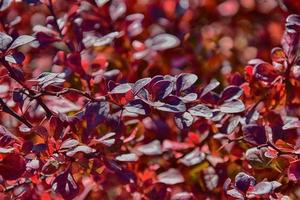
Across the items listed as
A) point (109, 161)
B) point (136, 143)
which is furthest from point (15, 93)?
point (136, 143)

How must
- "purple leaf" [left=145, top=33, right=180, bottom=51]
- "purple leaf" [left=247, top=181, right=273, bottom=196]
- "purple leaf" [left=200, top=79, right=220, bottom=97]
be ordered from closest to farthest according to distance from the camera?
"purple leaf" [left=247, top=181, right=273, bottom=196] → "purple leaf" [left=200, top=79, right=220, bottom=97] → "purple leaf" [left=145, top=33, right=180, bottom=51]

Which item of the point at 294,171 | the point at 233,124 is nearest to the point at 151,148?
the point at 233,124

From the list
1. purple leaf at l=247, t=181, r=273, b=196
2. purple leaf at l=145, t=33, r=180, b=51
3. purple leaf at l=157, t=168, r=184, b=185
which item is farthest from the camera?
purple leaf at l=145, t=33, r=180, b=51

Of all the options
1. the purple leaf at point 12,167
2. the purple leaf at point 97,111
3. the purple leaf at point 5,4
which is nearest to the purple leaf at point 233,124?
the purple leaf at point 97,111

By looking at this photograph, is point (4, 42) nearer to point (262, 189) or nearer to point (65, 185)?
point (65, 185)

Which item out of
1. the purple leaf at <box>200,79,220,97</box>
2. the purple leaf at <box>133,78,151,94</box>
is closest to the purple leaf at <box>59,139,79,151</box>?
the purple leaf at <box>133,78,151,94</box>

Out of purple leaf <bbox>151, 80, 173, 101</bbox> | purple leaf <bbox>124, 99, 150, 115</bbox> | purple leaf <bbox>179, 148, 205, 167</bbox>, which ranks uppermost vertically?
purple leaf <bbox>151, 80, 173, 101</bbox>

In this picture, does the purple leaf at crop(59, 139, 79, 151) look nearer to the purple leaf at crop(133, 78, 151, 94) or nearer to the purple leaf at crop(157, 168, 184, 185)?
the purple leaf at crop(133, 78, 151, 94)

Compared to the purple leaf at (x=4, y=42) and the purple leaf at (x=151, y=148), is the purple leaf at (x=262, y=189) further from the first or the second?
the purple leaf at (x=4, y=42)
